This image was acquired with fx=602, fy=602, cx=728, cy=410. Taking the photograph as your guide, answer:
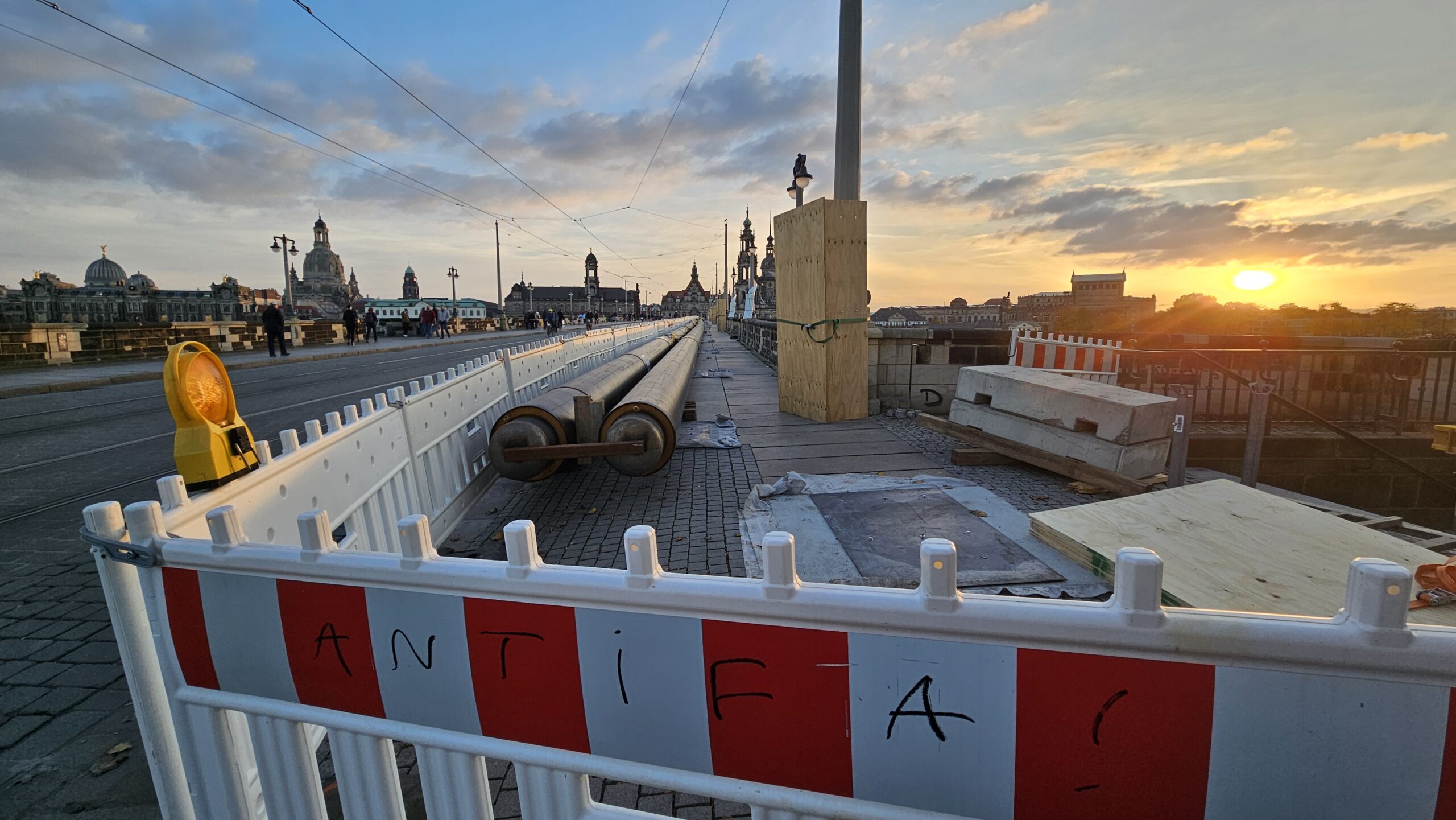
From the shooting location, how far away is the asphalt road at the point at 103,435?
505cm

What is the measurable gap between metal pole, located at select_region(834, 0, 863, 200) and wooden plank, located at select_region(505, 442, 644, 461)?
4.64m

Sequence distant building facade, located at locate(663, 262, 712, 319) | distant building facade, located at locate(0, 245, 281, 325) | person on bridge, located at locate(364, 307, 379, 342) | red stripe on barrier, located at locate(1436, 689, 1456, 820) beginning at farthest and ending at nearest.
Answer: distant building facade, located at locate(663, 262, 712, 319), distant building facade, located at locate(0, 245, 281, 325), person on bridge, located at locate(364, 307, 379, 342), red stripe on barrier, located at locate(1436, 689, 1456, 820)

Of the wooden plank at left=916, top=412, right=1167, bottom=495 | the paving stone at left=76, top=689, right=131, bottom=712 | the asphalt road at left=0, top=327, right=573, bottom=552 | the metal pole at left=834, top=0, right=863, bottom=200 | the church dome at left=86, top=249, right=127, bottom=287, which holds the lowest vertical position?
the paving stone at left=76, top=689, right=131, bottom=712

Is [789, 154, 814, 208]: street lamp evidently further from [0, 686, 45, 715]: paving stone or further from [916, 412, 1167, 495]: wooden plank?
[0, 686, 45, 715]: paving stone

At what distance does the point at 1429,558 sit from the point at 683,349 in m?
10.6

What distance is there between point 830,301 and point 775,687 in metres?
6.97

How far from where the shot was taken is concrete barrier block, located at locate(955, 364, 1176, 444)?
477cm

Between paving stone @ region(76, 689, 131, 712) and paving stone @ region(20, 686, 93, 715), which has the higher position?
paving stone @ region(20, 686, 93, 715)

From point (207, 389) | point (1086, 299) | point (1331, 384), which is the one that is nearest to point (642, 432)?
point (207, 389)

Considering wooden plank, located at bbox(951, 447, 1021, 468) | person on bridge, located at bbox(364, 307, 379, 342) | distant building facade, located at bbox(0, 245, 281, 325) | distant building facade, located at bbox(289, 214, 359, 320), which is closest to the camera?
wooden plank, located at bbox(951, 447, 1021, 468)

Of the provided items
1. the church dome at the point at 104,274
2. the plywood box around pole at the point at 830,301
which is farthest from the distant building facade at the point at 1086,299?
the church dome at the point at 104,274

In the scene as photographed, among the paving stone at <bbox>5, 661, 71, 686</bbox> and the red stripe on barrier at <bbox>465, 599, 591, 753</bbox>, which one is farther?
the paving stone at <bbox>5, 661, 71, 686</bbox>

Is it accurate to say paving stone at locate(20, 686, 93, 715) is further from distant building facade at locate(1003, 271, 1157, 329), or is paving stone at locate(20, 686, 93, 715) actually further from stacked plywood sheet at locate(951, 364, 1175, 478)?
distant building facade at locate(1003, 271, 1157, 329)

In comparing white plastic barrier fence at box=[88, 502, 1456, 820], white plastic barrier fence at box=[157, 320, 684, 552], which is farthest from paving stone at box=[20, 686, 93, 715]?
white plastic barrier fence at box=[88, 502, 1456, 820]
